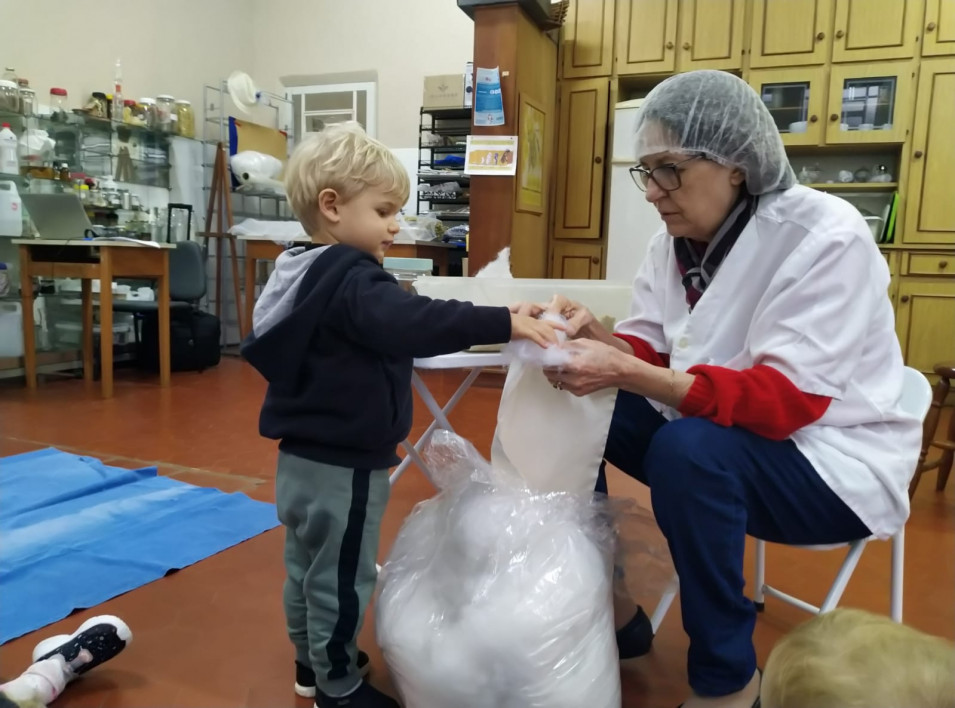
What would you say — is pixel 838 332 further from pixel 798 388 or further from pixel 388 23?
pixel 388 23

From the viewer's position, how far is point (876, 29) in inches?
158

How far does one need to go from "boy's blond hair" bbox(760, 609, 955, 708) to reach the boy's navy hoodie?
0.58 m

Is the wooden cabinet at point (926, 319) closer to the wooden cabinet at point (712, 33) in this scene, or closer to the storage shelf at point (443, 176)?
the wooden cabinet at point (712, 33)

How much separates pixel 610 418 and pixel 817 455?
0.34 m

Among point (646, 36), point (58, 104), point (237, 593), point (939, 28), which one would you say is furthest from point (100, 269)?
point (939, 28)

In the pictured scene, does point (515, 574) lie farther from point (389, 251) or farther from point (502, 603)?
point (389, 251)

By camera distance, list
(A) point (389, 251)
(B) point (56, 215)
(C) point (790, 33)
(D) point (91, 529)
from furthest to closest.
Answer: (A) point (389, 251), (C) point (790, 33), (B) point (56, 215), (D) point (91, 529)

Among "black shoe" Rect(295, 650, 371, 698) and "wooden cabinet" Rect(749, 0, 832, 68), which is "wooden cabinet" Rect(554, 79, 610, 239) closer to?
"wooden cabinet" Rect(749, 0, 832, 68)

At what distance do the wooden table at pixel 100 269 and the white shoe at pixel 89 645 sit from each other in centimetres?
261

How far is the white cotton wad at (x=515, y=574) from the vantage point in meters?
0.96

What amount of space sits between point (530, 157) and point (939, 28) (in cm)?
236

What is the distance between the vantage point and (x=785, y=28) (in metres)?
4.18

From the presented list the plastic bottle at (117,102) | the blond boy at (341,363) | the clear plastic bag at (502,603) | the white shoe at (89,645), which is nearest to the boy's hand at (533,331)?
the blond boy at (341,363)

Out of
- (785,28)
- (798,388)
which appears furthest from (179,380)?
(785,28)
